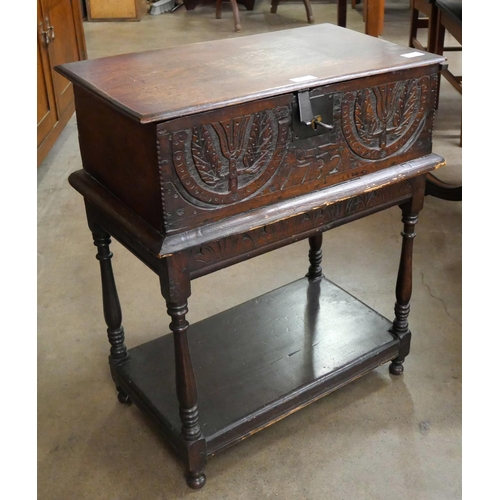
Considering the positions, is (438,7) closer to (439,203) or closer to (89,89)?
(439,203)

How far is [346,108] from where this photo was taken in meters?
1.62

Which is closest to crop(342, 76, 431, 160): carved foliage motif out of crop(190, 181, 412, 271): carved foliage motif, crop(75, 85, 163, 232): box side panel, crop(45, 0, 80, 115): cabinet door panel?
crop(190, 181, 412, 271): carved foliage motif

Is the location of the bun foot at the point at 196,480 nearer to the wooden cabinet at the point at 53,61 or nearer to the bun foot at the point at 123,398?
the bun foot at the point at 123,398

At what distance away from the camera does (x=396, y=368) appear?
2.21 m

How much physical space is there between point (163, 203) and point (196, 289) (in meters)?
1.29

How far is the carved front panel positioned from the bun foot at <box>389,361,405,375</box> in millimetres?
722

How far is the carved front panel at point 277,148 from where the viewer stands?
56.2 inches

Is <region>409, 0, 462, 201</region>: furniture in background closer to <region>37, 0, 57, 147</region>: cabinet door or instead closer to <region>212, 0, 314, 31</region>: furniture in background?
<region>37, 0, 57, 147</region>: cabinet door

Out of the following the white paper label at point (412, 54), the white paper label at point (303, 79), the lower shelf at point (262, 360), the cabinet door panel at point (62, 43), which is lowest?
the lower shelf at point (262, 360)

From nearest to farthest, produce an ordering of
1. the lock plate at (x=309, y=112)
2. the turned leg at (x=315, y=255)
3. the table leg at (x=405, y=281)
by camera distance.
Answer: the lock plate at (x=309, y=112) < the table leg at (x=405, y=281) < the turned leg at (x=315, y=255)

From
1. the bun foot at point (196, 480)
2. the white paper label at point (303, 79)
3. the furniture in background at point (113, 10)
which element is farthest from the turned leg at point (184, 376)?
the furniture in background at point (113, 10)

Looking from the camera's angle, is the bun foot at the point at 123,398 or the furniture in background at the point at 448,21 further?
the furniture in background at the point at 448,21

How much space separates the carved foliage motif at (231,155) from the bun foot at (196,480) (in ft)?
2.53

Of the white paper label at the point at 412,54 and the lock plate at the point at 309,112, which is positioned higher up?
the white paper label at the point at 412,54
